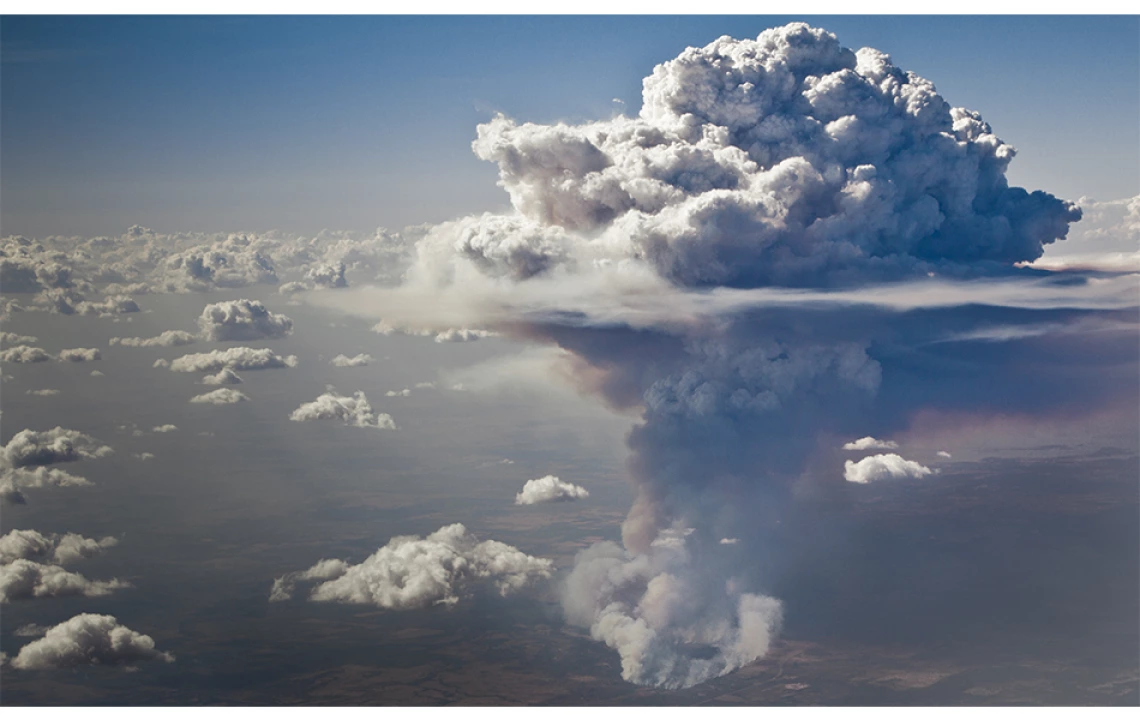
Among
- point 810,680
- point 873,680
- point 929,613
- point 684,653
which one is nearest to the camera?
point 684,653

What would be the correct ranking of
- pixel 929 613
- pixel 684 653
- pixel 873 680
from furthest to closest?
pixel 929 613
pixel 873 680
pixel 684 653

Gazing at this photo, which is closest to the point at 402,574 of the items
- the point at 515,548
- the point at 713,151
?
the point at 515,548

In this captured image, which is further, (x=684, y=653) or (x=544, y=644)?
(x=544, y=644)

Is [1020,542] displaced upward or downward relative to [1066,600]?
upward

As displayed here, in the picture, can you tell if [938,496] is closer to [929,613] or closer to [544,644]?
[929,613]

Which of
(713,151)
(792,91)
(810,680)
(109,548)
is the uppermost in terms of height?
(792,91)

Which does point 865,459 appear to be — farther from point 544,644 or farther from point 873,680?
point 544,644

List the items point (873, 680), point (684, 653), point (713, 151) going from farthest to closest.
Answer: point (873, 680)
point (684, 653)
point (713, 151)

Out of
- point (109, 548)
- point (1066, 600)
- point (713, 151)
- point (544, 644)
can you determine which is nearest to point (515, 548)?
point (544, 644)

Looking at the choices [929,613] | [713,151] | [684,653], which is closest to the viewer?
[713,151]
